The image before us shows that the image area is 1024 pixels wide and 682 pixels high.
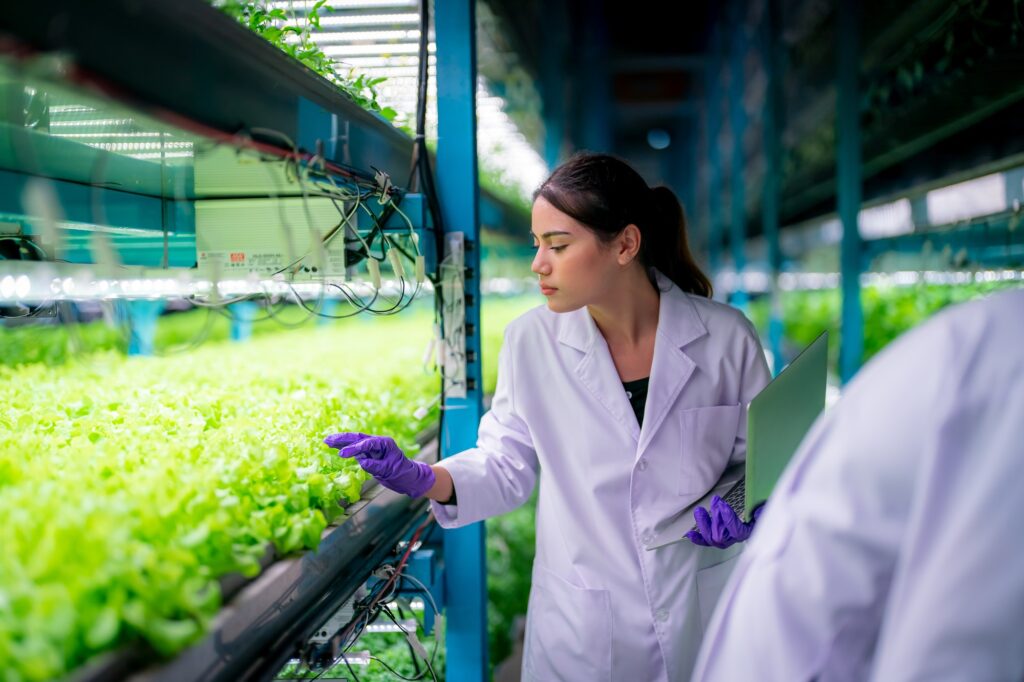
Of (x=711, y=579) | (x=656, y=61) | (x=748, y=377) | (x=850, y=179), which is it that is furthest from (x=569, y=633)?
(x=656, y=61)

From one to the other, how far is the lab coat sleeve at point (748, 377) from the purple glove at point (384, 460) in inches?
35.9

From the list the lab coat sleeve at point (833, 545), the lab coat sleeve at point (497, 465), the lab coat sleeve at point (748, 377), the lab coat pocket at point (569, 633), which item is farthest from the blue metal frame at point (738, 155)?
the lab coat sleeve at point (833, 545)

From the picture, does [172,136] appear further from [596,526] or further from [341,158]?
[596,526]

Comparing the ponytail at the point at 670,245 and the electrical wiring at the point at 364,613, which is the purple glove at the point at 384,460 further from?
the ponytail at the point at 670,245

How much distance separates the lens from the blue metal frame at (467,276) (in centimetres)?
250

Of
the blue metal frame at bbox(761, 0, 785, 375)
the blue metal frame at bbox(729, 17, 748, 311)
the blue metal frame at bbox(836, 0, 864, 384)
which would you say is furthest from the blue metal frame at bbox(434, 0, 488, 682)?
the blue metal frame at bbox(729, 17, 748, 311)

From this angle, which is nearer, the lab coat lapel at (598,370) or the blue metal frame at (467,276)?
the lab coat lapel at (598,370)

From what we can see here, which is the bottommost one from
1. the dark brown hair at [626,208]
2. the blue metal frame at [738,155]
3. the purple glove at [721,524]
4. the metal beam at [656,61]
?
the purple glove at [721,524]

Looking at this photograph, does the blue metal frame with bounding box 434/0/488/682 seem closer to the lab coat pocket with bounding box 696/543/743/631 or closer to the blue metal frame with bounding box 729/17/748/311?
the lab coat pocket with bounding box 696/543/743/631

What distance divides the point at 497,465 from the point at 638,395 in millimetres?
447

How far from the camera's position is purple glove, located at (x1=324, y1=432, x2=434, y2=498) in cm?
172

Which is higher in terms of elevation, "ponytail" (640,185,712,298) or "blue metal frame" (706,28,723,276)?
"blue metal frame" (706,28,723,276)

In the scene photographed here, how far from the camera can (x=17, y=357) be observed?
3.42 metres

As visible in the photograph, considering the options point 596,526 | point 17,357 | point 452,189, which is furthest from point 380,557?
point 17,357
